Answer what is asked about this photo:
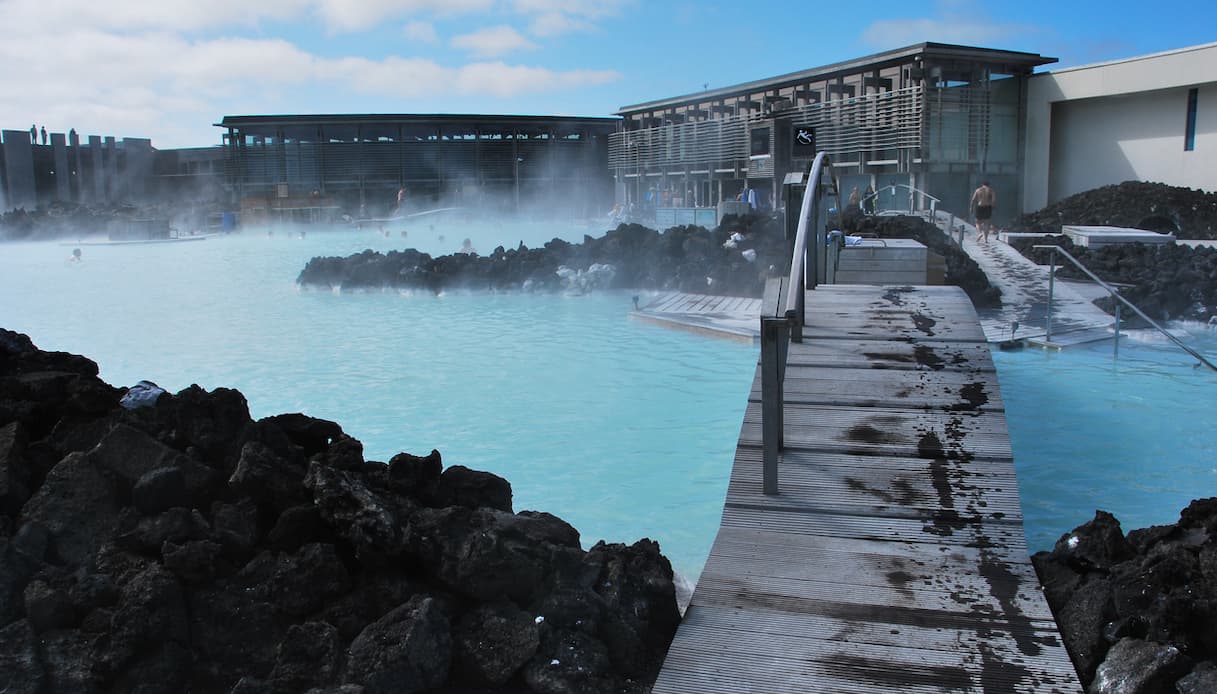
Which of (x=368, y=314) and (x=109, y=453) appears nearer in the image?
(x=109, y=453)

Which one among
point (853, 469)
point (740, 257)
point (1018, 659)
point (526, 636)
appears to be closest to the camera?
point (1018, 659)

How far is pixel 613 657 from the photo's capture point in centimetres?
268

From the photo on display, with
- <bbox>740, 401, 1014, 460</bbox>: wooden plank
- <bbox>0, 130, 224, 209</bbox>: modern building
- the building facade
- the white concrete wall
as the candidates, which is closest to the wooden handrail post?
<bbox>740, 401, 1014, 460</bbox>: wooden plank

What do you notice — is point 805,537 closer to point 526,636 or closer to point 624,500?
point 526,636

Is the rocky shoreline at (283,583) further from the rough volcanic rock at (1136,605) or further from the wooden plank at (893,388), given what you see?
the wooden plank at (893,388)

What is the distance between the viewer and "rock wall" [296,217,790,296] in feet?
47.2

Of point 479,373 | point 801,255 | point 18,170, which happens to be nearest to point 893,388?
point 801,255

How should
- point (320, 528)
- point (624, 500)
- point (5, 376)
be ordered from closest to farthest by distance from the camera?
1. point (320, 528)
2. point (5, 376)
3. point (624, 500)

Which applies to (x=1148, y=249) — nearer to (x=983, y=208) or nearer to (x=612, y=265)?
(x=983, y=208)

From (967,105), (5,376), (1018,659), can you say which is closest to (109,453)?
(5,376)

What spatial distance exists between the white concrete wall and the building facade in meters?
0.68

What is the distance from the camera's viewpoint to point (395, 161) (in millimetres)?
39250

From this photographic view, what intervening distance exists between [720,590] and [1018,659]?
0.81m

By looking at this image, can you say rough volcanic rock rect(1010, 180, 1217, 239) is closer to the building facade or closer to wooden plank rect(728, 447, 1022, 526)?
the building facade
